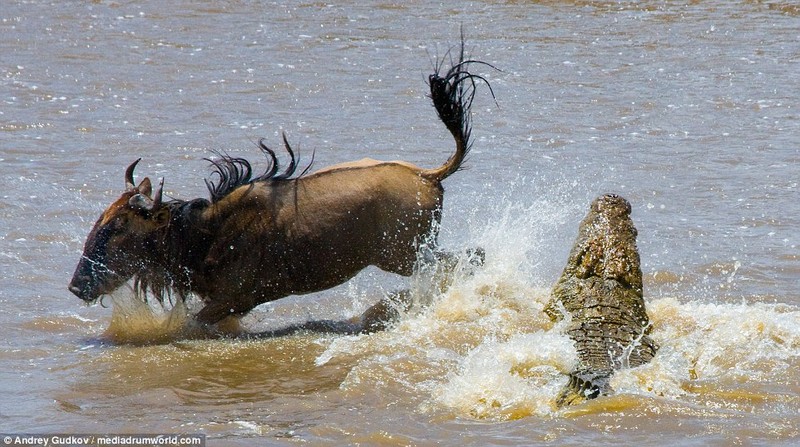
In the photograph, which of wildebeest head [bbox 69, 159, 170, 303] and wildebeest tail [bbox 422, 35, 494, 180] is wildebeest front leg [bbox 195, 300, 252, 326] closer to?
wildebeest head [bbox 69, 159, 170, 303]

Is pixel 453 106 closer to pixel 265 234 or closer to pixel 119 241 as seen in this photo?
pixel 265 234

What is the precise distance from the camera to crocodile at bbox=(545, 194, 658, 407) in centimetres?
548

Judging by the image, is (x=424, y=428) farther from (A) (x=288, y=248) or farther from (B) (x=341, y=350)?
(A) (x=288, y=248)

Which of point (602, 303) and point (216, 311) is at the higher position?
point (602, 303)

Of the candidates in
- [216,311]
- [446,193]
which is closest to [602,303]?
[216,311]

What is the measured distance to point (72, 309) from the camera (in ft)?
23.9

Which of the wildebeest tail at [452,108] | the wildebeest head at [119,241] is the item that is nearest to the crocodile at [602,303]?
the wildebeest tail at [452,108]

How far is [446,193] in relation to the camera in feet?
31.3

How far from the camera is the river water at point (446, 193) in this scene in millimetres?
5496

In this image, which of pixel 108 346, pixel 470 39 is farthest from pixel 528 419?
pixel 470 39

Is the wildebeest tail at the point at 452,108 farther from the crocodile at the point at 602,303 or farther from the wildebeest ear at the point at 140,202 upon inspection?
the wildebeest ear at the point at 140,202

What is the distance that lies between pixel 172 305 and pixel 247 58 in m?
8.38

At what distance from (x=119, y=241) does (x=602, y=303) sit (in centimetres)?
278

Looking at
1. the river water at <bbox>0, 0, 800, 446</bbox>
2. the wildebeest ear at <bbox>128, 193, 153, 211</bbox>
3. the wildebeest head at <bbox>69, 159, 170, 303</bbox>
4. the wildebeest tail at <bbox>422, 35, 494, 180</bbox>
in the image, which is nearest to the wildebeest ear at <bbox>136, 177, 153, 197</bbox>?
the wildebeest head at <bbox>69, 159, 170, 303</bbox>
